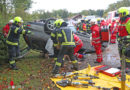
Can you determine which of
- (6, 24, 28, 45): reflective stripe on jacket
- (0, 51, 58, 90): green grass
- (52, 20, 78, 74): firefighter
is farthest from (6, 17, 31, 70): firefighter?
(52, 20, 78, 74): firefighter

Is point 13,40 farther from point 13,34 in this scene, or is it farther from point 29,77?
point 29,77

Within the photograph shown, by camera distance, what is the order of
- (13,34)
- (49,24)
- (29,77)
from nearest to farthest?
(29,77), (13,34), (49,24)

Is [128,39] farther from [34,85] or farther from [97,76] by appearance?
[34,85]

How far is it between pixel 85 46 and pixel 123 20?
3.47 metres

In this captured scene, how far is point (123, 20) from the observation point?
4.53 metres

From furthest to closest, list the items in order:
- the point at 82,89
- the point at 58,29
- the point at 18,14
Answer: the point at 18,14 < the point at 58,29 < the point at 82,89

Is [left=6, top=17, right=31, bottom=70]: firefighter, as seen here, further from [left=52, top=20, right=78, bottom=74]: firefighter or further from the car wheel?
[left=52, top=20, right=78, bottom=74]: firefighter

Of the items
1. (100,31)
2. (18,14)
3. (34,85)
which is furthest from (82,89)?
(18,14)

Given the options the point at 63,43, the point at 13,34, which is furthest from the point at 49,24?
the point at 63,43

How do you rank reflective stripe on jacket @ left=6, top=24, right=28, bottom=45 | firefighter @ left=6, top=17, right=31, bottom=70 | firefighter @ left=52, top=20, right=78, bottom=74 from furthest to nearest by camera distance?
1. firefighter @ left=6, top=17, right=31, bottom=70
2. reflective stripe on jacket @ left=6, top=24, right=28, bottom=45
3. firefighter @ left=52, top=20, right=78, bottom=74

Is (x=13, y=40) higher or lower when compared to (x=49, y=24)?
lower

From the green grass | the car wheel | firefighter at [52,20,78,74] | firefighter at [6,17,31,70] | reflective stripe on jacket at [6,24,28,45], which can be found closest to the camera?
the green grass

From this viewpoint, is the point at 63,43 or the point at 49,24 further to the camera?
the point at 49,24

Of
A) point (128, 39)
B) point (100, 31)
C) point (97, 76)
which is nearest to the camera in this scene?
point (128, 39)
